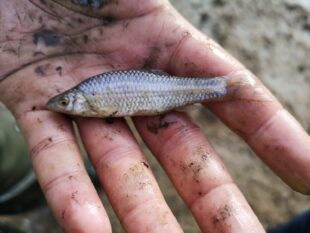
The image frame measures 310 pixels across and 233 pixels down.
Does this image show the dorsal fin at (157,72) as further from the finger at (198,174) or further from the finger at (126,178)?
the finger at (126,178)

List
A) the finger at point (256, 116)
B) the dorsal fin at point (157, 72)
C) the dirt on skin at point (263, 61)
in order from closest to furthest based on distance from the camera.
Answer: the finger at point (256, 116)
the dorsal fin at point (157, 72)
the dirt on skin at point (263, 61)

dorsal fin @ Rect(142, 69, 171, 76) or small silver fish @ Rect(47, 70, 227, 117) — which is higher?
dorsal fin @ Rect(142, 69, 171, 76)

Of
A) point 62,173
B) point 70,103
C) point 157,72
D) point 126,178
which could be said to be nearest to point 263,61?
point 157,72

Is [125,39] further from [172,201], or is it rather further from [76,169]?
[172,201]

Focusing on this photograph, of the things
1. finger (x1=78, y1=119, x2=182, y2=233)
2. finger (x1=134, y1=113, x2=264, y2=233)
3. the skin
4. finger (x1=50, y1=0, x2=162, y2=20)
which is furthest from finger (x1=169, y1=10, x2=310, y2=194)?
finger (x1=78, y1=119, x2=182, y2=233)

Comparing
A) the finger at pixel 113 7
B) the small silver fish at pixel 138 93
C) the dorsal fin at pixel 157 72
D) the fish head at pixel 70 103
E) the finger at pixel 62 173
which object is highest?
the finger at pixel 113 7

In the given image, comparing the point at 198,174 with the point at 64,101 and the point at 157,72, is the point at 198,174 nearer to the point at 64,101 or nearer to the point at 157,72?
the point at 157,72

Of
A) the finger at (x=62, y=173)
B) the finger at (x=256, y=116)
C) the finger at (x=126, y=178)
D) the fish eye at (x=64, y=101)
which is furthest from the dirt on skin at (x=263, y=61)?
the finger at (x=62, y=173)

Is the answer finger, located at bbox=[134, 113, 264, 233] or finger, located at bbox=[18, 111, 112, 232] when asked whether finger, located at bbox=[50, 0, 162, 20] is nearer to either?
finger, located at bbox=[134, 113, 264, 233]
